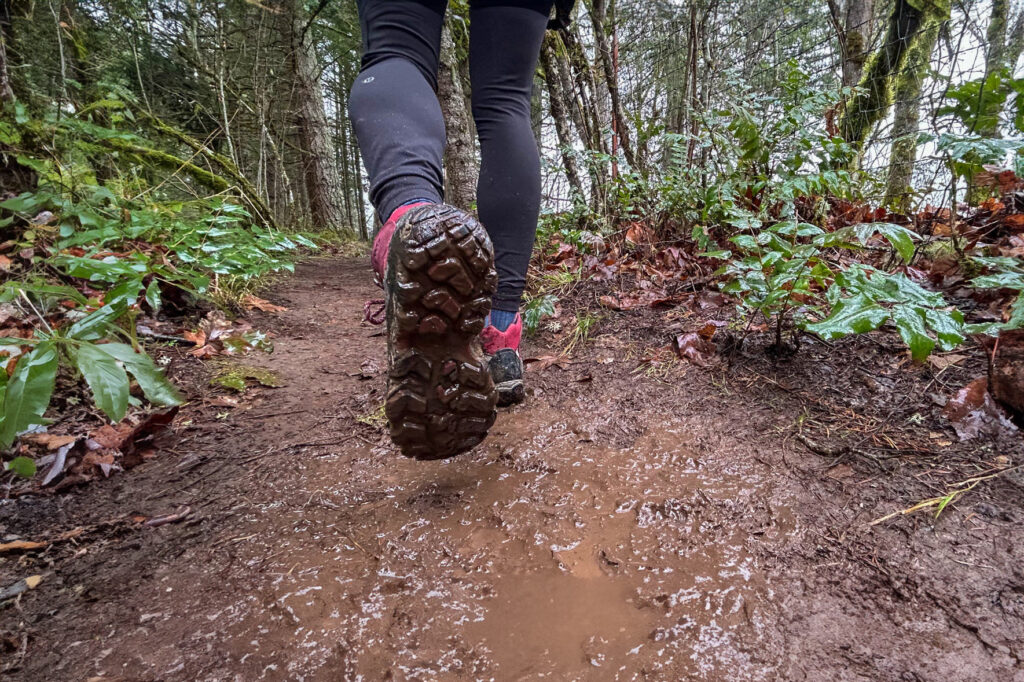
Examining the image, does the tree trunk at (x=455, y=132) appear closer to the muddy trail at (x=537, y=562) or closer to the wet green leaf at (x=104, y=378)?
the muddy trail at (x=537, y=562)

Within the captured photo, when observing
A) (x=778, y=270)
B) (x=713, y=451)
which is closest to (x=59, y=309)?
(x=713, y=451)

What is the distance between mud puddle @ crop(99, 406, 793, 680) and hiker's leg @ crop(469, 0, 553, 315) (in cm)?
51

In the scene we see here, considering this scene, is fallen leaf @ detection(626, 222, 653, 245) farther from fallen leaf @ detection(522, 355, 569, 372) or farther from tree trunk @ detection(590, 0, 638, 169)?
fallen leaf @ detection(522, 355, 569, 372)

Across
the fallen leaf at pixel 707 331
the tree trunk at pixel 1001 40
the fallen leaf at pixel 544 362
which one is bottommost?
the fallen leaf at pixel 544 362

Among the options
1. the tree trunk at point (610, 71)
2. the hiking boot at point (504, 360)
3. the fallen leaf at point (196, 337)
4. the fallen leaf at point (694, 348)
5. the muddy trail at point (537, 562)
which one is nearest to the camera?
the muddy trail at point (537, 562)

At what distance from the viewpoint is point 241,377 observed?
1618mm

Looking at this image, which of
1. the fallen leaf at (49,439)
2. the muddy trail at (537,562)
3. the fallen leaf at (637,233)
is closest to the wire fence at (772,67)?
the fallen leaf at (637,233)

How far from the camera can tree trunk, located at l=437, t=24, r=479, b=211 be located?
3279 mm

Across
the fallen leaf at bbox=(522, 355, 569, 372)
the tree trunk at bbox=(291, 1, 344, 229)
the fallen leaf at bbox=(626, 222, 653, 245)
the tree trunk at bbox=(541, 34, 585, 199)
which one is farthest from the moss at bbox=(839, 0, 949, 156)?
the tree trunk at bbox=(291, 1, 344, 229)

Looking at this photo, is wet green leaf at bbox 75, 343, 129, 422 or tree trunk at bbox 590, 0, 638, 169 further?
tree trunk at bbox 590, 0, 638, 169

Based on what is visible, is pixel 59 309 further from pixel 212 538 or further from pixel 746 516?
pixel 746 516

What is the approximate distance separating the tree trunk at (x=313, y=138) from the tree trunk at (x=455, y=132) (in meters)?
4.50

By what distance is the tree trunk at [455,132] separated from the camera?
129 inches

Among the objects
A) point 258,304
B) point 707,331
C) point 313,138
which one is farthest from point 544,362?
point 313,138
